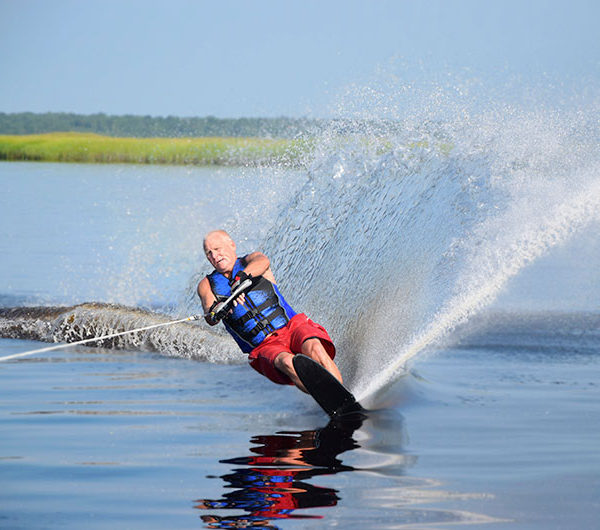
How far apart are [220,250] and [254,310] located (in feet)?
1.74

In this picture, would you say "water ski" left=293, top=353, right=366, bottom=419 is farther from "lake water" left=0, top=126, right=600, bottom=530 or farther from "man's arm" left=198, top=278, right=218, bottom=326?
"man's arm" left=198, top=278, right=218, bottom=326

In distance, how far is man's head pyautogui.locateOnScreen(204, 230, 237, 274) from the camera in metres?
8.01

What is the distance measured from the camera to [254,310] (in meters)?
8.05

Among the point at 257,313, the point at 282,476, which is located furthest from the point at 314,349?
the point at 282,476

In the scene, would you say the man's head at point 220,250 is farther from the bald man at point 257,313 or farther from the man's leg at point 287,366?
the man's leg at point 287,366

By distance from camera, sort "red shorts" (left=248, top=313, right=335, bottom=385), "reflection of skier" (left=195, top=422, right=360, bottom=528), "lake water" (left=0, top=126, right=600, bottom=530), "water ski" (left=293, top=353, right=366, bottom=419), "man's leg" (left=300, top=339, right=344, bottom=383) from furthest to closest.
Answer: "red shorts" (left=248, top=313, right=335, bottom=385), "man's leg" (left=300, top=339, right=344, bottom=383), "water ski" (left=293, top=353, right=366, bottom=419), "lake water" (left=0, top=126, right=600, bottom=530), "reflection of skier" (left=195, top=422, right=360, bottom=528)

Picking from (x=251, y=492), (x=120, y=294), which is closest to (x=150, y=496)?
(x=251, y=492)

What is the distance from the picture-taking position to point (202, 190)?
139 feet

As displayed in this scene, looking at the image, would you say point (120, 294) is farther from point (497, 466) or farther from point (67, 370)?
point (497, 466)

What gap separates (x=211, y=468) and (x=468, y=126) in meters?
5.77

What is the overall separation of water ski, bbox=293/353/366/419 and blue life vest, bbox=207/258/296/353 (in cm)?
72

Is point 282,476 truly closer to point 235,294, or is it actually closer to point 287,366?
point 287,366

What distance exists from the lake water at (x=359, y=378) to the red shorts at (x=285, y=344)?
0.37m

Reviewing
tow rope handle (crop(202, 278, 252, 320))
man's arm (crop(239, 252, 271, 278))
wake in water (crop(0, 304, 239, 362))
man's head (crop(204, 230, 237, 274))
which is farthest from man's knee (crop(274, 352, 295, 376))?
wake in water (crop(0, 304, 239, 362))
